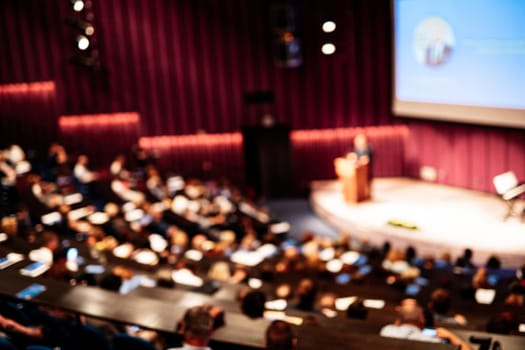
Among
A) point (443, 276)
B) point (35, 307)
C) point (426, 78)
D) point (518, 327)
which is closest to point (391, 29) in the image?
point (426, 78)

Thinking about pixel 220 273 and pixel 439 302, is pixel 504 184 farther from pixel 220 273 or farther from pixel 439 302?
pixel 220 273

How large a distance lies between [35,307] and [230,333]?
64.5 inches

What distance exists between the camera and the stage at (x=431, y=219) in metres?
9.73

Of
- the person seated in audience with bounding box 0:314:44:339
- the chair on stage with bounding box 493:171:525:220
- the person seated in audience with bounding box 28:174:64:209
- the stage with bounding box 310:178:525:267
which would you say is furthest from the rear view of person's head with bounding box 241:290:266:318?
the chair on stage with bounding box 493:171:525:220

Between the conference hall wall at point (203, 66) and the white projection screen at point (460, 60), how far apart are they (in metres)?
1.26

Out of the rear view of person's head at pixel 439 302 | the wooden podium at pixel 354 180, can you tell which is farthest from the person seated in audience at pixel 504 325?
the wooden podium at pixel 354 180

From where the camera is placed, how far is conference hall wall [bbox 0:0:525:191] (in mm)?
14445

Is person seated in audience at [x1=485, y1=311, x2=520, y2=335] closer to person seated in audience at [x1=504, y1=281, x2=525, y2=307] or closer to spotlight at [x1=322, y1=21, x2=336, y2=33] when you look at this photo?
person seated in audience at [x1=504, y1=281, x2=525, y2=307]

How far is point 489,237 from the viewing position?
989 cm

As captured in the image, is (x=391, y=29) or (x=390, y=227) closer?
(x=390, y=227)

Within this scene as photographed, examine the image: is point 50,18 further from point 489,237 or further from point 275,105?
point 489,237

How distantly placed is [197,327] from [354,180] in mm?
8925

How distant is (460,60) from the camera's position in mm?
11750

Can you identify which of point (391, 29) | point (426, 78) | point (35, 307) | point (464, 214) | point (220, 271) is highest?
point (391, 29)
